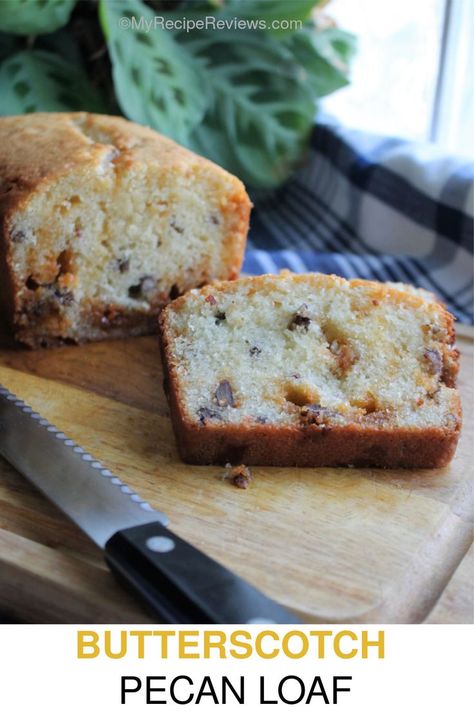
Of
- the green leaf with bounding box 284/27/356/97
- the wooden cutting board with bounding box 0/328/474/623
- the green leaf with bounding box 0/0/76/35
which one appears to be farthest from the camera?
the green leaf with bounding box 284/27/356/97

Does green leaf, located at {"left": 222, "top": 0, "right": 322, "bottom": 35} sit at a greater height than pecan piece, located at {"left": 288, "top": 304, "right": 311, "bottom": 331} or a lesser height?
greater

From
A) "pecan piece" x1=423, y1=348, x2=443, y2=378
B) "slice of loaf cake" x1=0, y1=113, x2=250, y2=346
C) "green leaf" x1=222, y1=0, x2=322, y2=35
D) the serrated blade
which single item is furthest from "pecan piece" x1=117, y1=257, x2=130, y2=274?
"green leaf" x1=222, y1=0, x2=322, y2=35

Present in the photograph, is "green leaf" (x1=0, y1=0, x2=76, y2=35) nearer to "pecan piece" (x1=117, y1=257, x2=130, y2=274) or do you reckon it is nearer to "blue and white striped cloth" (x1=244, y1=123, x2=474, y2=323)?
"blue and white striped cloth" (x1=244, y1=123, x2=474, y2=323)

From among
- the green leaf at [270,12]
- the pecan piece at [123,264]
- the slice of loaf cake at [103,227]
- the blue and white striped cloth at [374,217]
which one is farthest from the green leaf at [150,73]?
the pecan piece at [123,264]

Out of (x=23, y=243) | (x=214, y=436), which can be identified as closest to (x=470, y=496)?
(x=214, y=436)

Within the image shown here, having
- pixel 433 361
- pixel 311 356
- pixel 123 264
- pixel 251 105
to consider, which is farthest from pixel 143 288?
pixel 251 105

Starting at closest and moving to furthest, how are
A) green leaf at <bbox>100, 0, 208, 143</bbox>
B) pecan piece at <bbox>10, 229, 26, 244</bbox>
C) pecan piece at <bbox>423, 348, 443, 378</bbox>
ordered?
1. pecan piece at <bbox>423, 348, 443, 378</bbox>
2. pecan piece at <bbox>10, 229, 26, 244</bbox>
3. green leaf at <bbox>100, 0, 208, 143</bbox>

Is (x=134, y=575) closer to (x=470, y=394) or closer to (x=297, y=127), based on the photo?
(x=470, y=394)
